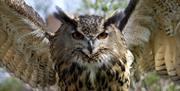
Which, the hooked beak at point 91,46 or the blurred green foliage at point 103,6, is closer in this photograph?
the hooked beak at point 91,46

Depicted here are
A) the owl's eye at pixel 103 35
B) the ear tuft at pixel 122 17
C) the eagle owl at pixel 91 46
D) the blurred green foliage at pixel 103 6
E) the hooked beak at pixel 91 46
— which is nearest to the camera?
the hooked beak at pixel 91 46

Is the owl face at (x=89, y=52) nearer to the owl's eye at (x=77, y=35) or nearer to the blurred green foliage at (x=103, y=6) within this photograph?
the owl's eye at (x=77, y=35)

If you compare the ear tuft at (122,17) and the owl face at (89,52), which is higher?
the ear tuft at (122,17)

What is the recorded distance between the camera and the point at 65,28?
16.0 ft

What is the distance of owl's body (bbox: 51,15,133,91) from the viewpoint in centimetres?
459

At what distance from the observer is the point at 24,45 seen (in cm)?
588

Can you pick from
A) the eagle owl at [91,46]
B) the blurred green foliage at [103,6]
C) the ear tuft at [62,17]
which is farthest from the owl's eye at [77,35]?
the blurred green foliage at [103,6]

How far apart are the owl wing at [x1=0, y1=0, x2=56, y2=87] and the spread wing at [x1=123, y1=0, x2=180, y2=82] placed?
0.82 m

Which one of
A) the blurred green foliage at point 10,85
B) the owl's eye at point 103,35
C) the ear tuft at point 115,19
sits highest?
the blurred green foliage at point 10,85

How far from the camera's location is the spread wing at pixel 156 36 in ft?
18.2

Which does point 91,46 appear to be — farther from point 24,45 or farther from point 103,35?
point 24,45

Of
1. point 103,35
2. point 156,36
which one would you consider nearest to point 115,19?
point 103,35

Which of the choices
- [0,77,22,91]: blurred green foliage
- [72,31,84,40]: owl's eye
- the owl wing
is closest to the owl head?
[72,31,84,40]: owl's eye

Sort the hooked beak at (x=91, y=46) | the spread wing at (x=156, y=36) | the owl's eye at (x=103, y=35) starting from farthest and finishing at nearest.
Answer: the spread wing at (x=156, y=36) → the owl's eye at (x=103, y=35) → the hooked beak at (x=91, y=46)
